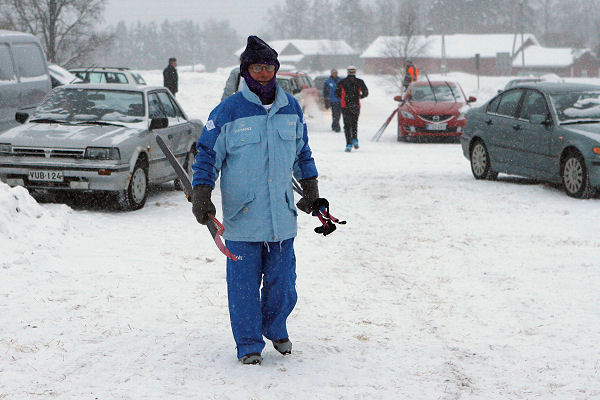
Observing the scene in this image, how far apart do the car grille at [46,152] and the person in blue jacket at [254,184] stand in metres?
5.76

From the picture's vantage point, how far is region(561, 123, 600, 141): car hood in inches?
450

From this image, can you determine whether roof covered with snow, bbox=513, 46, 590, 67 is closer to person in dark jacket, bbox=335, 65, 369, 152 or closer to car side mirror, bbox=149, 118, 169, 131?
person in dark jacket, bbox=335, 65, 369, 152

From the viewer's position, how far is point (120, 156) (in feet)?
33.9

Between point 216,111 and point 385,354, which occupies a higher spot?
point 216,111

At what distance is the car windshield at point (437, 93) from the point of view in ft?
75.1

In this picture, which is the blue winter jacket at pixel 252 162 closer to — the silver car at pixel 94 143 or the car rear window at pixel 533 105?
the silver car at pixel 94 143

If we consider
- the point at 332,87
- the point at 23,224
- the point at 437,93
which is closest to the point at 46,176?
the point at 23,224

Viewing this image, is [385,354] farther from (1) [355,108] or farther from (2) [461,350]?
(1) [355,108]

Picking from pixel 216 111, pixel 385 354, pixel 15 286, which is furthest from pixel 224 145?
pixel 15 286

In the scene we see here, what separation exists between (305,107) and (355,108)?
10.6 meters

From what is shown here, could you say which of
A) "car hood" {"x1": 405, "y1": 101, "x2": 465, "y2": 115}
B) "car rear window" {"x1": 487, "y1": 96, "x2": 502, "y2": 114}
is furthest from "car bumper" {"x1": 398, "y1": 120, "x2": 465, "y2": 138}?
"car rear window" {"x1": 487, "y1": 96, "x2": 502, "y2": 114}

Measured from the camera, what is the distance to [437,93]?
76.1 ft

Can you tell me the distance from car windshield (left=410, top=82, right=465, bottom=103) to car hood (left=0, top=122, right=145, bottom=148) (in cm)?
1309

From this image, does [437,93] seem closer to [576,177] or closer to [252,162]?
[576,177]
